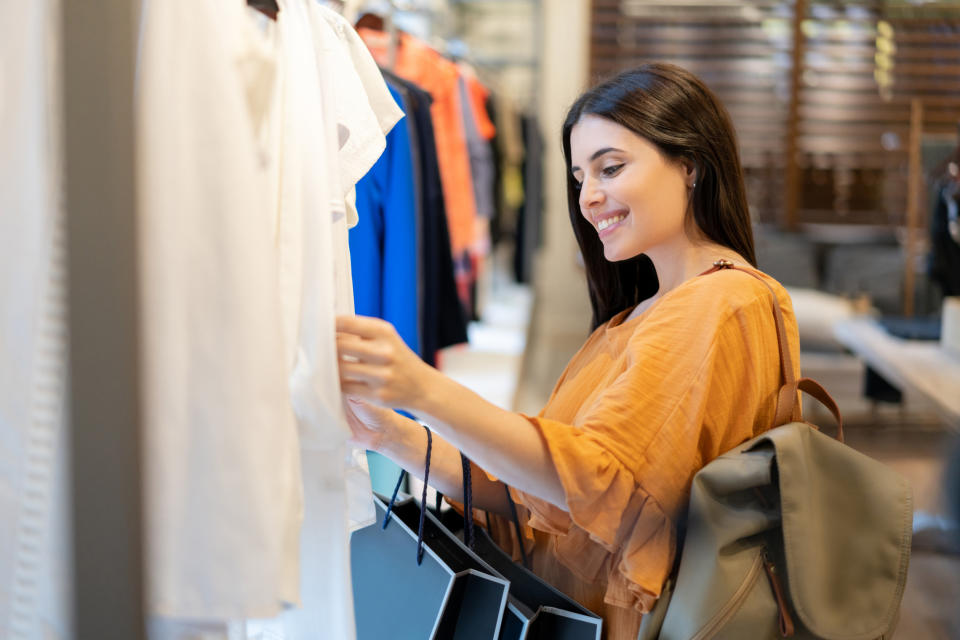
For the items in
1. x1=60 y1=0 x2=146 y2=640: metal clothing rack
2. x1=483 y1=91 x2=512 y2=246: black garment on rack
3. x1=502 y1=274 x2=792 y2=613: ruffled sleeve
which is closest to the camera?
x1=60 y1=0 x2=146 y2=640: metal clothing rack

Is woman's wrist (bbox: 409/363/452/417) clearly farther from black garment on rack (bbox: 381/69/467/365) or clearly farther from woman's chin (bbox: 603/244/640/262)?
black garment on rack (bbox: 381/69/467/365)

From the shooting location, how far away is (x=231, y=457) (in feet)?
2.38

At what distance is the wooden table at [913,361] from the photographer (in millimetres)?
2549

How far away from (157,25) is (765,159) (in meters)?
6.22

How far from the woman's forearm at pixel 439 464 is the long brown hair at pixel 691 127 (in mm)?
493

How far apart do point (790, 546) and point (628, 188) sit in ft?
1.67

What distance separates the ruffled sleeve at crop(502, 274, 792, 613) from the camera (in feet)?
3.38

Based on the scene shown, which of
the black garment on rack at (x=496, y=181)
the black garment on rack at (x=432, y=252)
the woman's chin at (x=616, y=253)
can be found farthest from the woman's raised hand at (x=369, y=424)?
the black garment on rack at (x=496, y=181)

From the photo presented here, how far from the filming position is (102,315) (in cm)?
60

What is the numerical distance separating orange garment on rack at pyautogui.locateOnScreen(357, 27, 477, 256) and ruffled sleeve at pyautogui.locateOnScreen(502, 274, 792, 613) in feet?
6.69

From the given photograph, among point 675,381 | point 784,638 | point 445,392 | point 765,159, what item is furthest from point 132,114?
point 765,159

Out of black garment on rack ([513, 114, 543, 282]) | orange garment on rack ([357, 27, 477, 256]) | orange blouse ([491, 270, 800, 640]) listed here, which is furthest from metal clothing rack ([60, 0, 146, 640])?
black garment on rack ([513, 114, 543, 282])

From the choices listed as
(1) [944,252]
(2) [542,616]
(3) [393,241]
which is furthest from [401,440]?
(1) [944,252]

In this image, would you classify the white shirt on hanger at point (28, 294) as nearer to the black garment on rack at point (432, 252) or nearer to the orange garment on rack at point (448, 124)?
the black garment on rack at point (432, 252)
